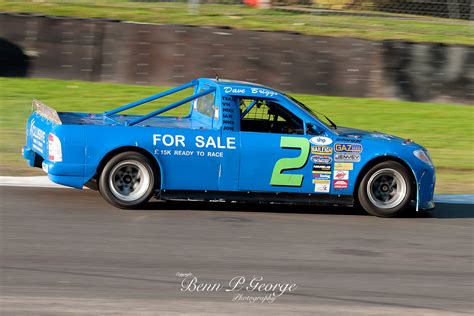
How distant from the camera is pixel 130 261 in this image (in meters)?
6.95

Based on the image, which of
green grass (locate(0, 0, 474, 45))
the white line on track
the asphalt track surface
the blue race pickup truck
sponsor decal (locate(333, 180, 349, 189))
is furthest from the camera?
green grass (locate(0, 0, 474, 45))

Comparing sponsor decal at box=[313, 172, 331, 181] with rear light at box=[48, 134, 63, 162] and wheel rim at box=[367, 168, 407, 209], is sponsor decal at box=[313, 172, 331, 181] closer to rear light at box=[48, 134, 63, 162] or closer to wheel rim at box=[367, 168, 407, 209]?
wheel rim at box=[367, 168, 407, 209]

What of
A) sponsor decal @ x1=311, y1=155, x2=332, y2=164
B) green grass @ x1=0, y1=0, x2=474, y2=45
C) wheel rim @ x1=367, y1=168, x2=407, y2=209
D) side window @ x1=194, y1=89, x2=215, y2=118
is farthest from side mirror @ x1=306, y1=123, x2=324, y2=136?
green grass @ x1=0, y1=0, x2=474, y2=45

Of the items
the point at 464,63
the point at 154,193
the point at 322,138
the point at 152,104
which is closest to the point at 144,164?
the point at 154,193

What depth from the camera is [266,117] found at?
9.41 m

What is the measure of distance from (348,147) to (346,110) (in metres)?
6.34

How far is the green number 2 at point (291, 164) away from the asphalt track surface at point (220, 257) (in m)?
0.39

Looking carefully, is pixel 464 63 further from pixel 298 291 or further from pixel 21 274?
pixel 21 274

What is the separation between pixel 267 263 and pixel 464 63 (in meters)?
9.51

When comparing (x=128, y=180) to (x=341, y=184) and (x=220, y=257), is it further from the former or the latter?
(x=341, y=184)

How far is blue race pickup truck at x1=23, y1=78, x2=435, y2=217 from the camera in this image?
8.70m

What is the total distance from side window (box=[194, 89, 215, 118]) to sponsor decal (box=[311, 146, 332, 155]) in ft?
3.86

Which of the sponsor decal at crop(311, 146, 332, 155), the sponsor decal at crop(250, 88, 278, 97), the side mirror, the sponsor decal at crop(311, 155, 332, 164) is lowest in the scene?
the sponsor decal at crop(311, 155, 332, 164)
